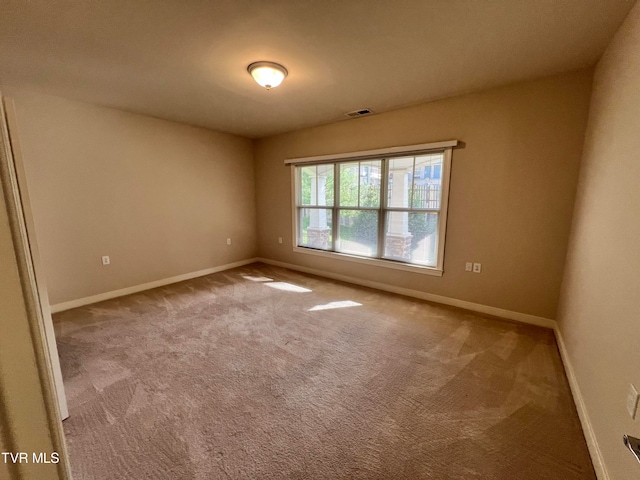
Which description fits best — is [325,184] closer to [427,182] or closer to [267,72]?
[427,182]

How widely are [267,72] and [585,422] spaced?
10.8 feet

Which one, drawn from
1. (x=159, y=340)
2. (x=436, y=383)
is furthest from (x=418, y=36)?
(x=159, y=340)

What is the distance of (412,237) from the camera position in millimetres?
3617

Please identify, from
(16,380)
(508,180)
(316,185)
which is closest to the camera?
(16,380)

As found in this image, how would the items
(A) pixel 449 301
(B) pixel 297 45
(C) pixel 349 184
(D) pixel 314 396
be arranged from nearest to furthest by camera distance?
(D) pixel 314 396 < (B) pixel 297 45 < (A) pixel 449 301 < (C) pixel 349 184

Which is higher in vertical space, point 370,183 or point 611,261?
point 370,183

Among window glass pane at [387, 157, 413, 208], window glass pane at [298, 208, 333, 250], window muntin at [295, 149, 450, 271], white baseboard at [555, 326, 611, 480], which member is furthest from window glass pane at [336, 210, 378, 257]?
white baseboard at [555, 326, 611, 480]

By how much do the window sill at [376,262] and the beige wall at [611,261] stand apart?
4.49 feet

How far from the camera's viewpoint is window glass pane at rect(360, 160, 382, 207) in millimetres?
3793

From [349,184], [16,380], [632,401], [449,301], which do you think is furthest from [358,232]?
[16,380]

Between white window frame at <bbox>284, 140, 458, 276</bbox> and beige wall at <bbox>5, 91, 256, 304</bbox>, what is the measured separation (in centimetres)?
117

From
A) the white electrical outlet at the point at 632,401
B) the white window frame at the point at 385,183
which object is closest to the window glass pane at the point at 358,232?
the white window frame at the point at 385,183

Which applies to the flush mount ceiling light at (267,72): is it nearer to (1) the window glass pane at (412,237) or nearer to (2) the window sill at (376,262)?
(1) the window glass pane at (412,237)

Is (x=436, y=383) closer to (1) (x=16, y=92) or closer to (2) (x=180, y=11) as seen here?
(2) (x=180, y=11)
